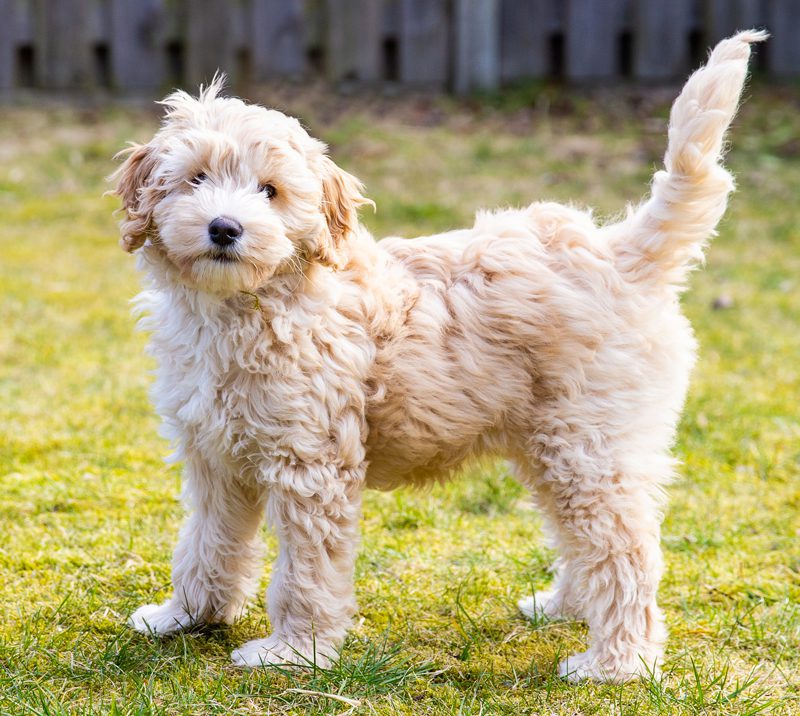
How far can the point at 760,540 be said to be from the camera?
416 cm

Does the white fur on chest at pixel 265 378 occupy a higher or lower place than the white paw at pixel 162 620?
higher

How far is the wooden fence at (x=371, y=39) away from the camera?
32.2ft

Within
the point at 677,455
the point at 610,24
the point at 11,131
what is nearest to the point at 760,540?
the point at 677,455

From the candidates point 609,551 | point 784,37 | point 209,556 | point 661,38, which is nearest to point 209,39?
point 661,38

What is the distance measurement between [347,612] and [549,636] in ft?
2.38

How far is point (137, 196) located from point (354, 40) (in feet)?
23.8

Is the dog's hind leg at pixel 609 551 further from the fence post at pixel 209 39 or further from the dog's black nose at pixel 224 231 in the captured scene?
the fence post at pixel 209 39

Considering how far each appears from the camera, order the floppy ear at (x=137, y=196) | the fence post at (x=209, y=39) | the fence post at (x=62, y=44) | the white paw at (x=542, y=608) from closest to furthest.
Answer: the floppy ear at (x=137, y=196) → the white paw at (x=542, y=608) → the fence post at (x=209, y=39) → the fence post at (x=62, y=44)

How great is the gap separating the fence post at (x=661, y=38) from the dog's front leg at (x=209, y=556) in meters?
7.81

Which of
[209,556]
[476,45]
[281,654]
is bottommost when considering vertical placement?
[281,654]

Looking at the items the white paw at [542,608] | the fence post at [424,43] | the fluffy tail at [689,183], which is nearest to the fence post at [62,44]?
the fence post at [424,43]

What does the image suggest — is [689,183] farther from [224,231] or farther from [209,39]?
[209,39]

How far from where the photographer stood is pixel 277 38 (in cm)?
991

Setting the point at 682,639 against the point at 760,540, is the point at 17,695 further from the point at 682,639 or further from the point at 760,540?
the point at 760,540
